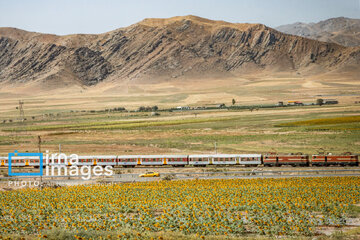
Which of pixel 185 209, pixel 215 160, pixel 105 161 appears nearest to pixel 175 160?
pixel 215 160

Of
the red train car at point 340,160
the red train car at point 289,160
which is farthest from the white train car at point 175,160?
the red train car at point 340,160

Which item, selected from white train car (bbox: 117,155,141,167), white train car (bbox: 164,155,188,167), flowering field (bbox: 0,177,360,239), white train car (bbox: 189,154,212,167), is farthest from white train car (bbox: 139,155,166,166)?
flowering field (bbox: 0,177,360,239)

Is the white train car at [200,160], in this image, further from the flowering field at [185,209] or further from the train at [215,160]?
the flowering field at [185,209]

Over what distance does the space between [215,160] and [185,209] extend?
31.1 metres

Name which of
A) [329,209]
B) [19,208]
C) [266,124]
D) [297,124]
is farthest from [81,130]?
[329,209]

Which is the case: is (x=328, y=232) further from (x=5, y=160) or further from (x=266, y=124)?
(x=266, y=124)

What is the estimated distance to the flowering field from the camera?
23.9 metres

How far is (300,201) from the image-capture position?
29.3 meters

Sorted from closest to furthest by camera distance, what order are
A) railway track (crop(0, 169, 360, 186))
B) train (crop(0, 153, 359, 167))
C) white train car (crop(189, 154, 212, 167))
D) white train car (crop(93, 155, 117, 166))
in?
railway track (crop(0, 169, 360, 186)) → train (crop(0, 153, 359, 167)) → white train car (crop(189, 154, 212, 167)) → white train car (crop(93, 155, 117, 166))

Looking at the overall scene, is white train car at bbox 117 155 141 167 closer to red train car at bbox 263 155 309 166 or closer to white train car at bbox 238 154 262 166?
white train car at bbox 238 154 262 166

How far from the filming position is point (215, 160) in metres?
57.7

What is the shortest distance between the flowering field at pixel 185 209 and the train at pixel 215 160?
18.7 meters

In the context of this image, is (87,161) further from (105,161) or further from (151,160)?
(151,160)

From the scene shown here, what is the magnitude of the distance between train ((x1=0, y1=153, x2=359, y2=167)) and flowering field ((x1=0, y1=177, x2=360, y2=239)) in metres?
18.7
